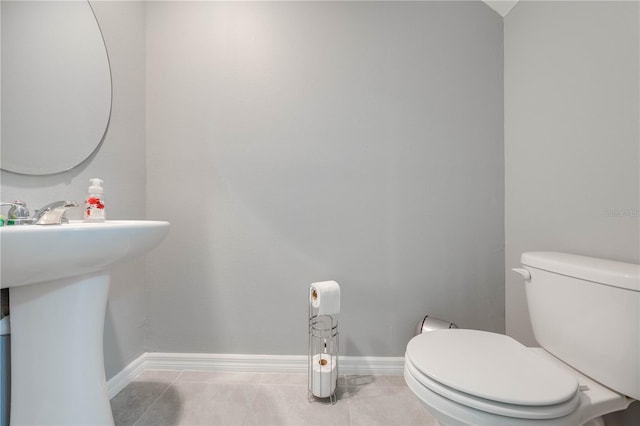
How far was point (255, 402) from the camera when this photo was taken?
117cm

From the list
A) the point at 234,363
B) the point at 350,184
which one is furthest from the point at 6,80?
the point at 234,363

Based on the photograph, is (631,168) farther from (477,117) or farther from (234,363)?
(234,363)

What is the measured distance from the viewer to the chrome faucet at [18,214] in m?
0.81

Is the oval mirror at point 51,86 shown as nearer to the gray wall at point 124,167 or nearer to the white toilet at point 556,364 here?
the gray wall at point 124,167

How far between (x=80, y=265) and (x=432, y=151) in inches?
55.2

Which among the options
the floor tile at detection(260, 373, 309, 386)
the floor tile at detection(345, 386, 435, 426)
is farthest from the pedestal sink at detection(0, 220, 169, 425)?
the floor tile at detection(345, 386, 435, 426)

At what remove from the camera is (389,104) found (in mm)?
1391

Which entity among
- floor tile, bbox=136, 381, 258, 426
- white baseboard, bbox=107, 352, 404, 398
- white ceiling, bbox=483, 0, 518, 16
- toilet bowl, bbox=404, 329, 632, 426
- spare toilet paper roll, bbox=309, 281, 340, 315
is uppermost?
white ceiling, bbox=483, 0, 518, 16

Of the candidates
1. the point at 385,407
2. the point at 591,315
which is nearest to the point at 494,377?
the point at 591,315

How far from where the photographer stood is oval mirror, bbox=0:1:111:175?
886mm

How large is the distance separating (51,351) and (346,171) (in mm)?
1211

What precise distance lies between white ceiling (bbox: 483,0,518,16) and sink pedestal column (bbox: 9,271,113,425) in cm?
199

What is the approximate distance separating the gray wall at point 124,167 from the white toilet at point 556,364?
1236 mm

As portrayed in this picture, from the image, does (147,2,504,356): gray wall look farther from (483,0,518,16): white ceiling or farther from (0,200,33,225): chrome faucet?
(0,200,33,225): chrome faucet
